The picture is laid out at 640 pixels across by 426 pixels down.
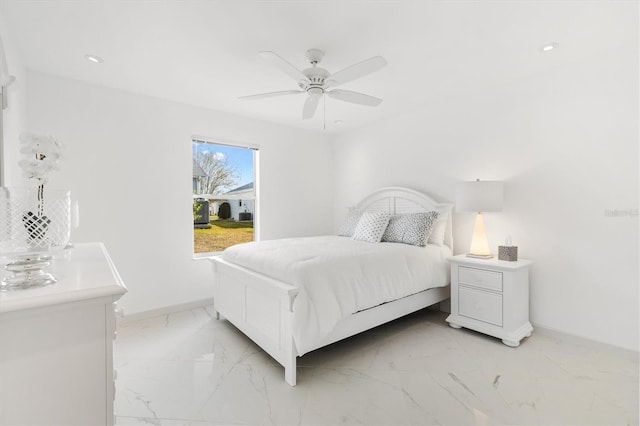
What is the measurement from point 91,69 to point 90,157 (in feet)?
2.70

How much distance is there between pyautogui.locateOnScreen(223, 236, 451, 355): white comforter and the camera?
6.86 ft

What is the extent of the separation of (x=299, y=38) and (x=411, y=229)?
2.14 meters

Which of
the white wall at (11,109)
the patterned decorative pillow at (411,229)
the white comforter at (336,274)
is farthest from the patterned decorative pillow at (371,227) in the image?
the white wall at (11,109)

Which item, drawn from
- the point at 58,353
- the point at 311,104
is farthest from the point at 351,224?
the point at 58,353

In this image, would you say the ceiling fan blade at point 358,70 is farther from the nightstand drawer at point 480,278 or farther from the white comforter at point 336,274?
the nightstand drawer at point 480,278

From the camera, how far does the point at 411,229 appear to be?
328 centimetres

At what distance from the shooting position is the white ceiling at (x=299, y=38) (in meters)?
1.86

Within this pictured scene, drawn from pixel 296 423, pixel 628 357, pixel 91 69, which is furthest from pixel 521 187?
pixel 91 69

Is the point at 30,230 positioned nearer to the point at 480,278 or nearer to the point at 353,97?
the point at 353,97

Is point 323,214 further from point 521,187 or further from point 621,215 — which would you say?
point 621,215

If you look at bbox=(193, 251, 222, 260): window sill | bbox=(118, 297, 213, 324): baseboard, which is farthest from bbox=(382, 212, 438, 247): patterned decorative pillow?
bbox=(118, 297, 213, 324): baseboard

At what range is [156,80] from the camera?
9.48 feet

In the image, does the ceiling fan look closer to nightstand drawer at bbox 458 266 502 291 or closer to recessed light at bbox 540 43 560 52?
recessed light at bbox 540 43 560 52

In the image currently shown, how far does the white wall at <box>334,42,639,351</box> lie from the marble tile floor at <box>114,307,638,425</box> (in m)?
0.42
